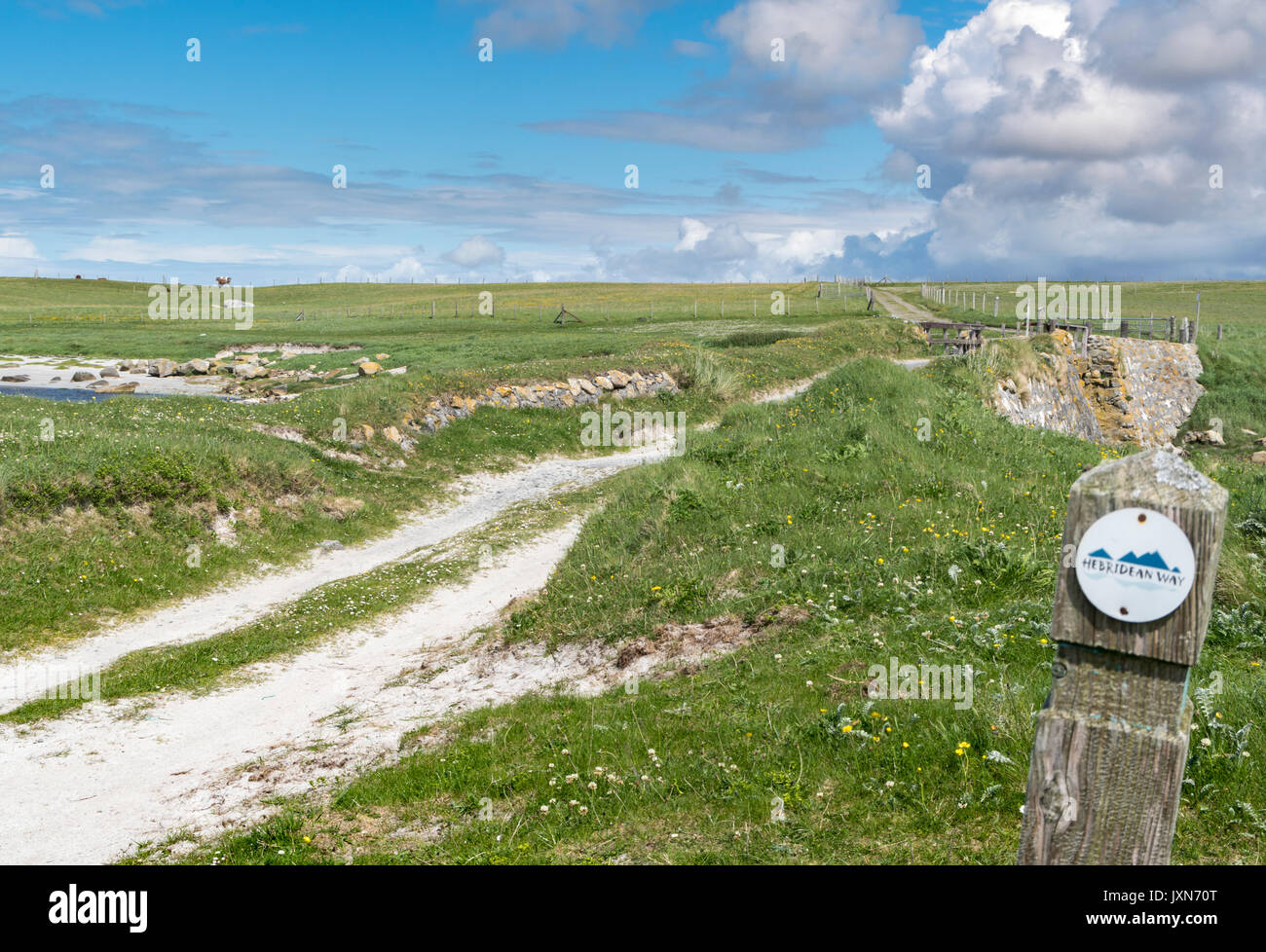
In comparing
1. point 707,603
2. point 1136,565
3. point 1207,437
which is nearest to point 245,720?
point 707,603

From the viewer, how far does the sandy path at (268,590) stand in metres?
12.4

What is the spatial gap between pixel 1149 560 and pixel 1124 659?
0.40m

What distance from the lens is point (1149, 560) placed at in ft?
9.65

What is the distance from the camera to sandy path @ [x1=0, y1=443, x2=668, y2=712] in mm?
12352

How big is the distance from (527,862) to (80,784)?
6.05 meters

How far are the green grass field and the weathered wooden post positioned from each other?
92.3 inches

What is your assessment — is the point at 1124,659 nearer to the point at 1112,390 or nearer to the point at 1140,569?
the point at 1140,569

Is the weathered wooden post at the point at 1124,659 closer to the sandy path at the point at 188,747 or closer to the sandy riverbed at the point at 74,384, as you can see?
the sandy path at the point at 188,747

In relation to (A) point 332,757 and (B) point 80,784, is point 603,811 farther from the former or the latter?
(B) point 80,784

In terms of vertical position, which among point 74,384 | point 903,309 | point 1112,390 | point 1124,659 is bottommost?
point 1124,659

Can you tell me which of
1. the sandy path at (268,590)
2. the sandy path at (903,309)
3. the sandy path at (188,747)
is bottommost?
the sandy path at (188,747)

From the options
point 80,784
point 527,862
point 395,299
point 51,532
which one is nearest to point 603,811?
point 527,862

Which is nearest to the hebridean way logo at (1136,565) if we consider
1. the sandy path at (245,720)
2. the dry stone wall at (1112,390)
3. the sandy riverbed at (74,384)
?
the sandy path at (245,720)

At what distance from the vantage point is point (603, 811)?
21.4 ft
